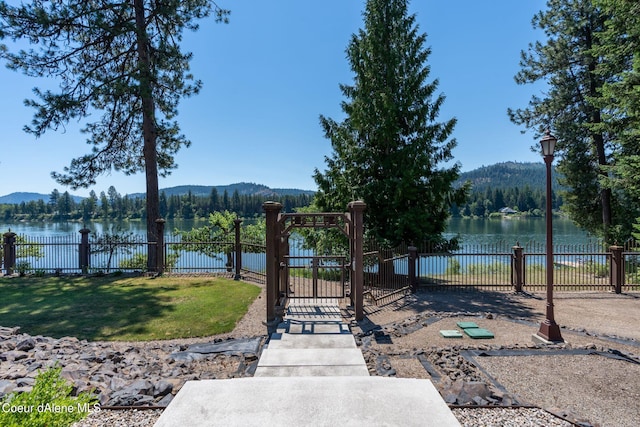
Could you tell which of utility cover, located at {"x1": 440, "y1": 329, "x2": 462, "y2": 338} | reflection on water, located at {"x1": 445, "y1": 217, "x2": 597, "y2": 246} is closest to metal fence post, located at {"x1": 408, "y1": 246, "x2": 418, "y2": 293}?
reflection on water, located at {"x1": 445, "y1": 217, "x2": 597, "y2": 246}

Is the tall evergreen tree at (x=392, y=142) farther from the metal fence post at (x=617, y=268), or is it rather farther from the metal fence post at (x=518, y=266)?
the metal fence post at (x=617, y=268)

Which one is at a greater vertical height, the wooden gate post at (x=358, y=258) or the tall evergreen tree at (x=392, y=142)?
the tall evergreen tree at (x=392, y=142)

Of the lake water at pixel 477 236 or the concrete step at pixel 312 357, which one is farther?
the lake water at pixel 477 236

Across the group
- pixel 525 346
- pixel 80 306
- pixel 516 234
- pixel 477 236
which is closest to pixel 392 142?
pixel 525 346

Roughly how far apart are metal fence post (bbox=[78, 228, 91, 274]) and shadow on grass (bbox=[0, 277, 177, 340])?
1.02m

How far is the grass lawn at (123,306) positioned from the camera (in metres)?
6.46

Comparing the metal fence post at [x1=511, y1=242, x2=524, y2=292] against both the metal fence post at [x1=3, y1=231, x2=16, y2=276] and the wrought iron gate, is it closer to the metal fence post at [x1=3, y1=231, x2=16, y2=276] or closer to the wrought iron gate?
the wrought iron gate

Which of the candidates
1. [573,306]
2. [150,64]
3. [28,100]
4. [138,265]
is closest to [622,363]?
[573,306]

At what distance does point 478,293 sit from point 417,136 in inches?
246

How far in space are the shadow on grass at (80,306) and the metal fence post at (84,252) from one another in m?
1.02

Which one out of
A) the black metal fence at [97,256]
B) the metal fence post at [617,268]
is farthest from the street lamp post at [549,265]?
the black metal fence at [97,256]

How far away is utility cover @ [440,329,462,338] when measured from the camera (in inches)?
239

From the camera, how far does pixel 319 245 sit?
507 inches

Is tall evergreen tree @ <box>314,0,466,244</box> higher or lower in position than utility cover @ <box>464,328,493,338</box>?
higher
